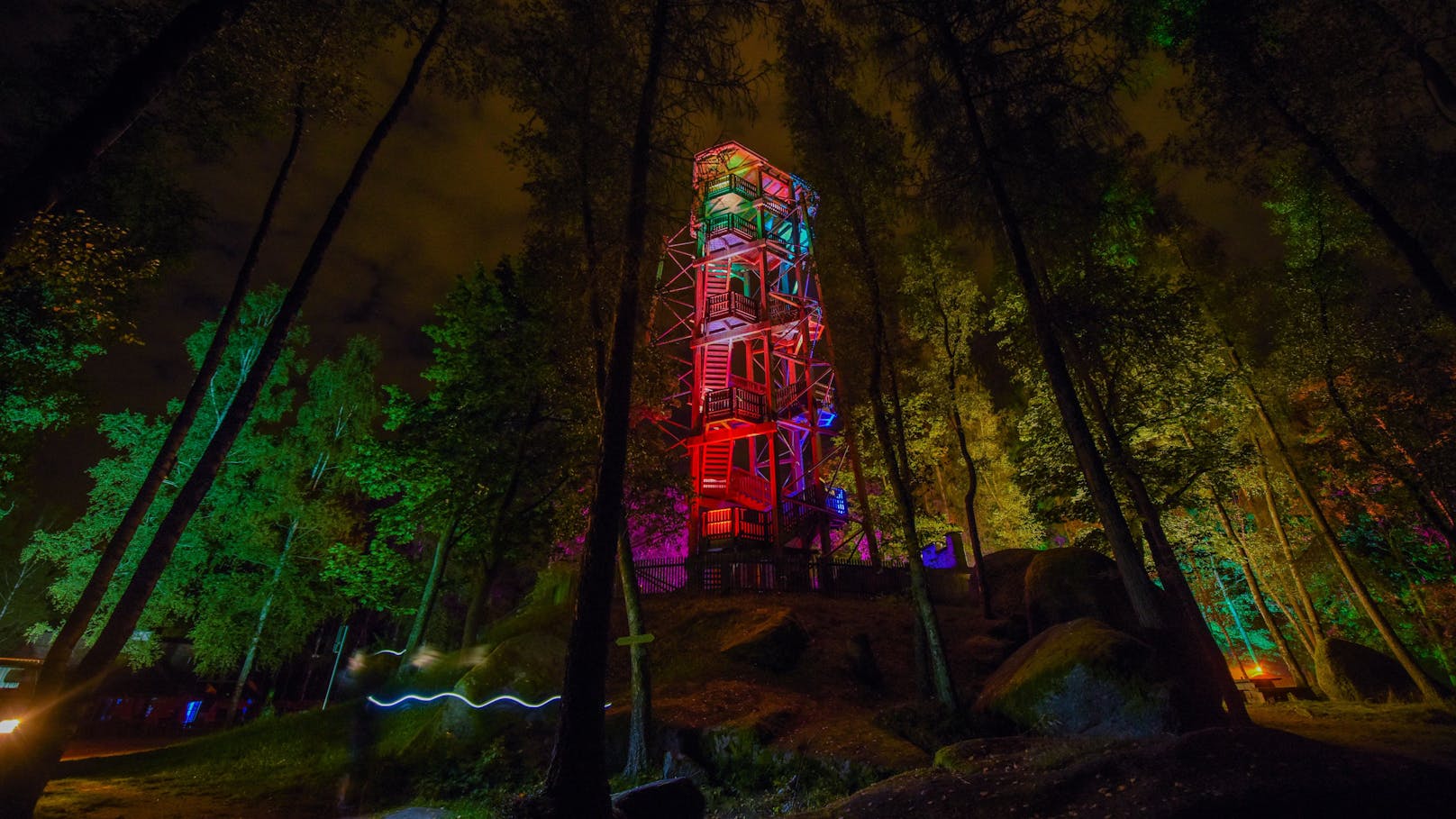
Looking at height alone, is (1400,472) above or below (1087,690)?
above

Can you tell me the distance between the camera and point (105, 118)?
5230 mm

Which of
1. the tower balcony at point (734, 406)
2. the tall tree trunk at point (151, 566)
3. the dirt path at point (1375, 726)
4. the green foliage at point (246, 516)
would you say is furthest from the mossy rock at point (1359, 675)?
the green foliage at point (246, 516)

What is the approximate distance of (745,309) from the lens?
23.7 m

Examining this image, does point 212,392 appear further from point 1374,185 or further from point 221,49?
point 1374,185

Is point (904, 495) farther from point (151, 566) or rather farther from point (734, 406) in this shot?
point (734, 406)

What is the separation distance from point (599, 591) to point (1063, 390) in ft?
24.1

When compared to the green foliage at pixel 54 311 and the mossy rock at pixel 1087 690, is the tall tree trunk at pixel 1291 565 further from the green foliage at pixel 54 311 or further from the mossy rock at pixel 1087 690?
the green foliage at pixel 54 311

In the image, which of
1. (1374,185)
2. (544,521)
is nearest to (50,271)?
(544,521)

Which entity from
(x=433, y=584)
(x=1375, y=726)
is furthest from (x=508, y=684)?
(x=1375, y=726)

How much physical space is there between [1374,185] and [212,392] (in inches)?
1185

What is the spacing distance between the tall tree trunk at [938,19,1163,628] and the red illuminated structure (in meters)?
10.3

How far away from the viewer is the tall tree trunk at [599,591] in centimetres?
534

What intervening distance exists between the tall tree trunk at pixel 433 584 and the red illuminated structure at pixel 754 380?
792 cm

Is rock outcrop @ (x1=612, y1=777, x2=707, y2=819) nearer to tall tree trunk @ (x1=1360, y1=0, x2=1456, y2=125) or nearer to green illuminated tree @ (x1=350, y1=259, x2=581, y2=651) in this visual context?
green illuminated tree @ (x1=350, y1=259, x2=581, y2=651)
